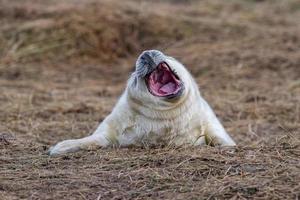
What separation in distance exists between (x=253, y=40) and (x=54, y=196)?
8.34 metres

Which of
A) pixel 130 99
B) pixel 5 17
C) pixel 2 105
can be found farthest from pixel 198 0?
pixel 130 99

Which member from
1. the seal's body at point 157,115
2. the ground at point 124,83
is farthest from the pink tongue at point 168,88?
the ground at point 124,83

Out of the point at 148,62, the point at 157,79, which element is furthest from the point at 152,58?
the point at 157,79

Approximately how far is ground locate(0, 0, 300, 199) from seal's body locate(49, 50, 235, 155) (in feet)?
0.66

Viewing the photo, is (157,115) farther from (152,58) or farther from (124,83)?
(124,83)

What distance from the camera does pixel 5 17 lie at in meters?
13.8

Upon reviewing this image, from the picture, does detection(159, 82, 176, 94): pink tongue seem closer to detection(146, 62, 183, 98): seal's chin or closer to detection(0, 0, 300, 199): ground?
detection(146, 62, 183, 98): seal's chin

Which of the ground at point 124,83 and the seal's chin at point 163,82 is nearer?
the ground at point 124,83

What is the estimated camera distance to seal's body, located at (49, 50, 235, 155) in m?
6.21

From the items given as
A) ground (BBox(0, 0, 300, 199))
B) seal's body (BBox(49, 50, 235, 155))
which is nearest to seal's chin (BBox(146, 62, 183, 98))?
seal's body (BBox(49, 50, 235, 155))

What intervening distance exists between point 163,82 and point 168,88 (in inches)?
2.7

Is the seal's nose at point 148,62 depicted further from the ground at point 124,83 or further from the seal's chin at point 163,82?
the ground at point 124,83

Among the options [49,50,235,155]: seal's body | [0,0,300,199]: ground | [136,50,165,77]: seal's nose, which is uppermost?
[136,50,165,77]: seal's nose

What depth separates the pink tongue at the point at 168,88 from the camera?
628cm
